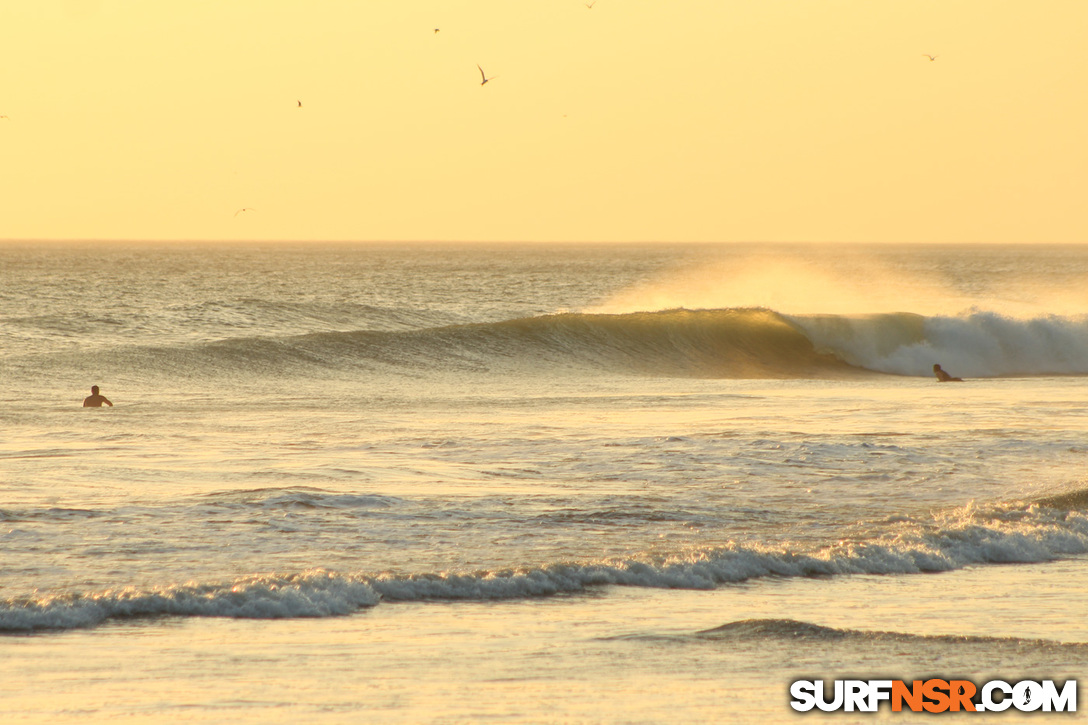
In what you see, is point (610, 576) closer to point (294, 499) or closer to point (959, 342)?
point (294, 499)

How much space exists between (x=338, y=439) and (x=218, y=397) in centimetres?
657

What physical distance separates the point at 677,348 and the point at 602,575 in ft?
79.6

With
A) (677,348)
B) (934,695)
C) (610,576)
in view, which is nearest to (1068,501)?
(610,576)

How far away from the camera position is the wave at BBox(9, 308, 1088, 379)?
2664cm

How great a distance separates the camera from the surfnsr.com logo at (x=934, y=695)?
5.83 metres

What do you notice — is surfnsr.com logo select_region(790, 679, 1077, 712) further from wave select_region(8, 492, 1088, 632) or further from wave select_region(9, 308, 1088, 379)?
wave select_region(9, 308, 1088, 379)

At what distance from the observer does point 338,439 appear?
579 inches

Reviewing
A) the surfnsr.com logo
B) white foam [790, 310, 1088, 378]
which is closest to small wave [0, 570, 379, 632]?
the surfnsr.com logo

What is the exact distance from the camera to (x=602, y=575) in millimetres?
8336

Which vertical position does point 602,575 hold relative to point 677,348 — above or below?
above

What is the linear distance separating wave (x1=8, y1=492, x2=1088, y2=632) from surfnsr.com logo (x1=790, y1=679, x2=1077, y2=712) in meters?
2.27

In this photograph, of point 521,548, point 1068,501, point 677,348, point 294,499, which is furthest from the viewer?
point 677,348

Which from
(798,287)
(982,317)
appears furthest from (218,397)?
(798,287)

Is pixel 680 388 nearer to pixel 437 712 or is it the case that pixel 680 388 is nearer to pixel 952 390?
pixel 952 390
